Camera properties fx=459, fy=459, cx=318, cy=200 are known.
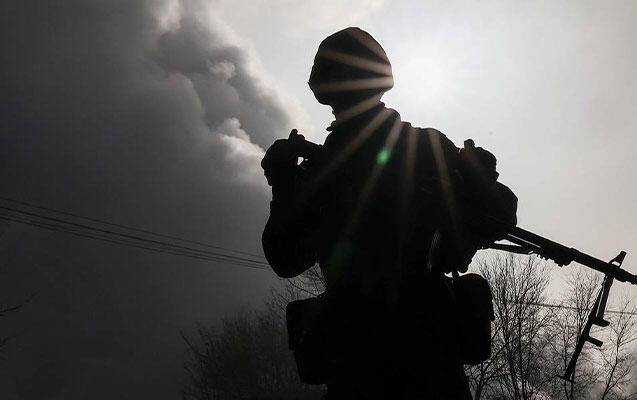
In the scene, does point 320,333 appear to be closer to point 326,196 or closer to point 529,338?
point 326,196

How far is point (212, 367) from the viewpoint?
56.1 m

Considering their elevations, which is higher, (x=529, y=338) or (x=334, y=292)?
(x=529, y=338)

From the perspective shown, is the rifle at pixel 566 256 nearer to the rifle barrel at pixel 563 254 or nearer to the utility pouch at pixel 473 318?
the rifle barrel at pixel 563 254

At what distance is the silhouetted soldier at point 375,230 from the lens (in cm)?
155

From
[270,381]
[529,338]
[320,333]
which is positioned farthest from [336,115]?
[270,381]

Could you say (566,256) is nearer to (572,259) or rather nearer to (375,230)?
(572,259)

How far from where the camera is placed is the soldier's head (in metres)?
2.05

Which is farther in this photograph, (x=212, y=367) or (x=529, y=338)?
(x=212, y=367)

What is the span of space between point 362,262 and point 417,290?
22 centimetres

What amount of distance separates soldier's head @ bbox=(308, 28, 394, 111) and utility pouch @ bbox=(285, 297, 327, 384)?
92 cm

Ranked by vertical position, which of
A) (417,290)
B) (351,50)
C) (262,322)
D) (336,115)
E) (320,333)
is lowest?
(320,333)

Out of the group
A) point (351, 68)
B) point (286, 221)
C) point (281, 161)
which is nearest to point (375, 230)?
point (286, 221)

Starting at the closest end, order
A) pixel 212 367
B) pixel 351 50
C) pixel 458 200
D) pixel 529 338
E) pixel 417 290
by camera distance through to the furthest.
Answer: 1. pixel 417 290
2. pixel 458 200
3. pixel 351 50
4. pixel 529 338
5. pixel 212 367

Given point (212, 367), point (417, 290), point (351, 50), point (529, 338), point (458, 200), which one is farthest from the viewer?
point (212, 367)
